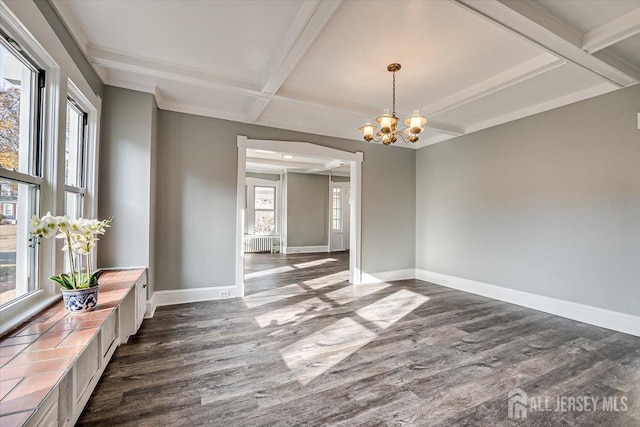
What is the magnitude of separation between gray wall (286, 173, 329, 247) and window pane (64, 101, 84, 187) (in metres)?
6.64

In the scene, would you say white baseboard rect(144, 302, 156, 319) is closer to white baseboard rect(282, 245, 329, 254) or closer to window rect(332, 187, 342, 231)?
white baseboard rect(282, 245, 329, 254)

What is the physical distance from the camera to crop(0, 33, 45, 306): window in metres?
1.65

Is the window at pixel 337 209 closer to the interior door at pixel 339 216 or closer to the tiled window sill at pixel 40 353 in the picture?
the interior door at pixel 339 216

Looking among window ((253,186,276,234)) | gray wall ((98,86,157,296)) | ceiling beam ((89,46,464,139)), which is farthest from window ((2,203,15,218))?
window ((253,186,276,234))

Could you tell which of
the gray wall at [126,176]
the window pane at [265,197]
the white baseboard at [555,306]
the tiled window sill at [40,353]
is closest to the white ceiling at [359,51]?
the gray wall at [126,176]

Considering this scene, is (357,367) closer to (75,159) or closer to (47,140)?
(47,140)

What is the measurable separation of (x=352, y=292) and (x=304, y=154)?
248cm

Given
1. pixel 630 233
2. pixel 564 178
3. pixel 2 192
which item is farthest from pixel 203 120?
pixel 630 233

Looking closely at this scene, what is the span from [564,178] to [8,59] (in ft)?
17.7

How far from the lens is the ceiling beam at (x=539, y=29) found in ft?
6.50

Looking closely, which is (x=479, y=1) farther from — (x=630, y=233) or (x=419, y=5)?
(x=630, y=233)

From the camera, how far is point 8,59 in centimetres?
168

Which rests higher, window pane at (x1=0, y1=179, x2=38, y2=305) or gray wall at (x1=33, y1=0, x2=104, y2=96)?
gray wall at (x1=33, y1=0, x2=104, y2=96)

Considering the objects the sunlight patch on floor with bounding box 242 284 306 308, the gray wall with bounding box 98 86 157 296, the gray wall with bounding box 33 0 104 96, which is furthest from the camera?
the sunlight patch on floor with bounding box 242 284 306 308
